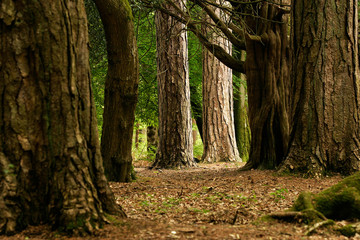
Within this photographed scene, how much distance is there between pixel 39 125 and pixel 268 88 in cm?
522

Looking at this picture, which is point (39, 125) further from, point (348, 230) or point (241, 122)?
point (241, 122)

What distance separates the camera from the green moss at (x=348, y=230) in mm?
3422

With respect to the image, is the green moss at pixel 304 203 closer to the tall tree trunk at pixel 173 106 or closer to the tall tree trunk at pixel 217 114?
the tall tree trunk at pixel 173 106

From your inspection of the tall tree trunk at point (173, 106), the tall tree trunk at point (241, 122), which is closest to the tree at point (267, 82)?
the tall tree trunk at point (173, 106)

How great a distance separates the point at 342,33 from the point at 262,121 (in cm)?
218

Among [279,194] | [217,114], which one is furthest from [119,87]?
[217,114]

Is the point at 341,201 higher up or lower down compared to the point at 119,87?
lower down

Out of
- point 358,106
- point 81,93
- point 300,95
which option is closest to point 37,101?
point 81,93

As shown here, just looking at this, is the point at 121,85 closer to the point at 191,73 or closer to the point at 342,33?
the point at 342,33

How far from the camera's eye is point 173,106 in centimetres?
989

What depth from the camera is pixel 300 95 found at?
244 inches

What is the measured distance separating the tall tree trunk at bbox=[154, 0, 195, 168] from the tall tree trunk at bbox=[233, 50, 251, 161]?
4.02 metres

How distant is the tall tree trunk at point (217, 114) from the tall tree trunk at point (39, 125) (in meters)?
9.03

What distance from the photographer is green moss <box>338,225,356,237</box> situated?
135 inches
